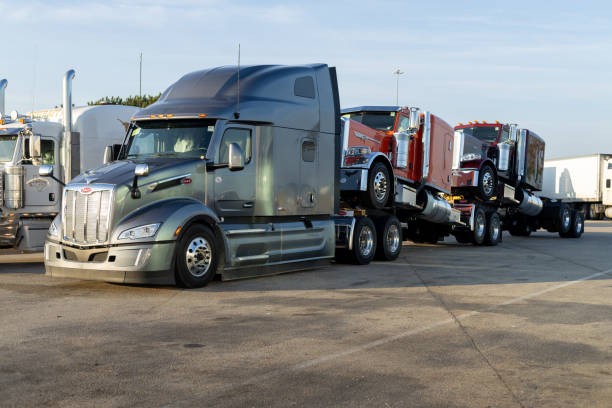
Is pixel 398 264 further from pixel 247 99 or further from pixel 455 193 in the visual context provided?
pixel 455 193

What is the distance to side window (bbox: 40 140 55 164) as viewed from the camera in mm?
13398

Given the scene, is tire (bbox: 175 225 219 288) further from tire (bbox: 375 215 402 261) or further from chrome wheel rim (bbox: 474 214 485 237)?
chrome wheel rim (bbox: 474 214 485 237)

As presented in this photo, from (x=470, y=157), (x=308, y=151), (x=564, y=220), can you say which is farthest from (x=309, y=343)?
(x=564, y=220)

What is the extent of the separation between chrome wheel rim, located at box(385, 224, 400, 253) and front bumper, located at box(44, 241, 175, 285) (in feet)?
21.9

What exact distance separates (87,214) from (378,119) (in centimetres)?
799

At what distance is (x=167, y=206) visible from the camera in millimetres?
9953

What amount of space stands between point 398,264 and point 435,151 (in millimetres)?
3725

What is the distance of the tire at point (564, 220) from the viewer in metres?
26.8

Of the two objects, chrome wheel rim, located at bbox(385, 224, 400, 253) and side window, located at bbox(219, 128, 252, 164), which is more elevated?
side window, located at bbox(219, 128, 252, 164)

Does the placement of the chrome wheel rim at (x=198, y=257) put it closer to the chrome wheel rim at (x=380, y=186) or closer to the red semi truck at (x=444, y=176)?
the red semi truck at (x=444, y=176)

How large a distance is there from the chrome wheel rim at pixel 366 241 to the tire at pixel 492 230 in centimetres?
786

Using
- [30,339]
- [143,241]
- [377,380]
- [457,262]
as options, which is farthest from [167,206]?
[457,262]

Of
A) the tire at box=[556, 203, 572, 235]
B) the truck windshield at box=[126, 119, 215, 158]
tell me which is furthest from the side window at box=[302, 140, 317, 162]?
the tire at box=[556, 203, 572, 235]

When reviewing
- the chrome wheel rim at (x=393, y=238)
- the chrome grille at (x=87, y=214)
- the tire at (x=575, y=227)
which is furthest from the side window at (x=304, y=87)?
the tire at (x=575, y=227)
